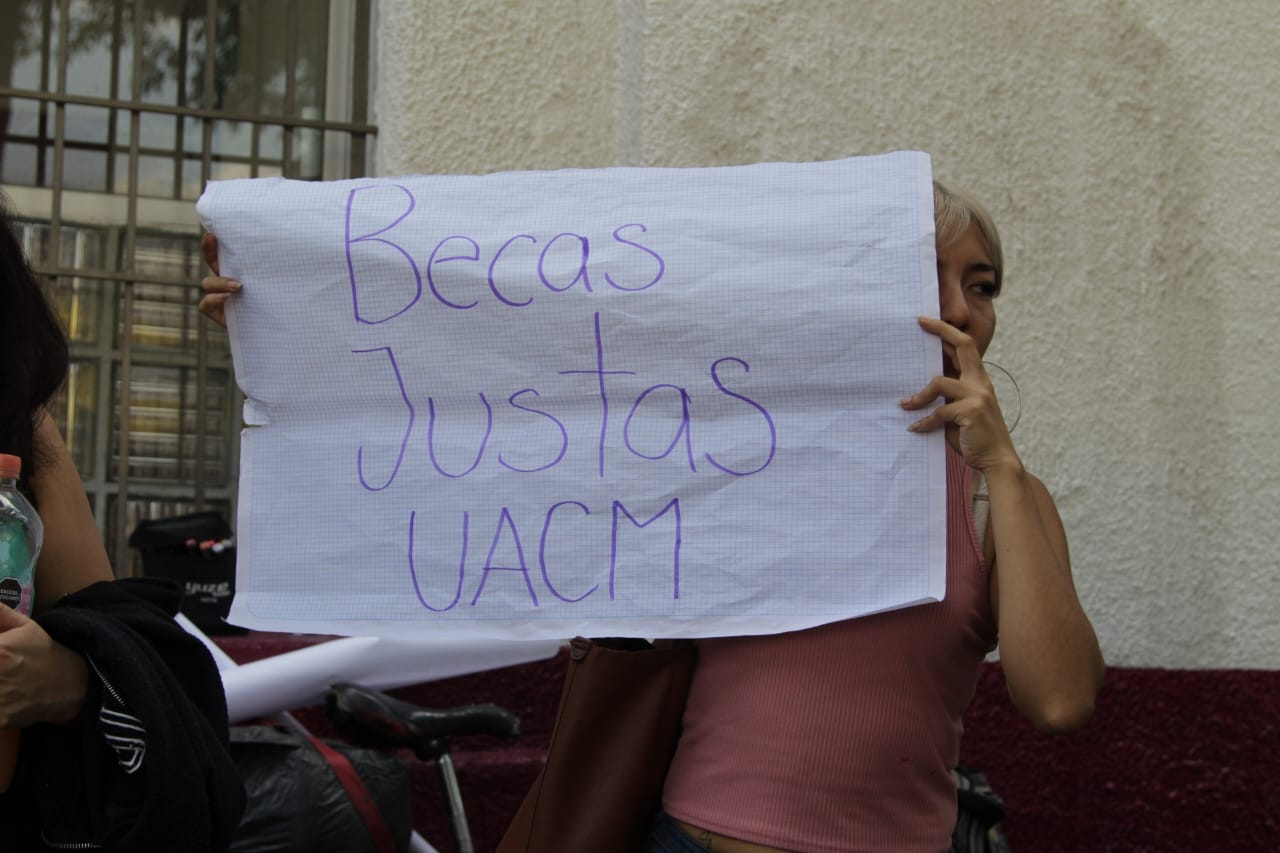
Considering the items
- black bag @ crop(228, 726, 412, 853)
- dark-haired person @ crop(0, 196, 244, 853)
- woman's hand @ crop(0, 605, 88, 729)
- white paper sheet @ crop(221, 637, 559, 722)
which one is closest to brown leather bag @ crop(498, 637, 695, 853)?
dark-haired person @ crop(0, 196, 244, 853)

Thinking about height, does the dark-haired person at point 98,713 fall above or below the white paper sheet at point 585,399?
below

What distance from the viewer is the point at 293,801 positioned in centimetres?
306

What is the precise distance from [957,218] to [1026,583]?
52cm

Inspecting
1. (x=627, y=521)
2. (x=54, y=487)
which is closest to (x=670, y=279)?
(x=627, y=521)

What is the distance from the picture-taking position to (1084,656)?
1.94 m

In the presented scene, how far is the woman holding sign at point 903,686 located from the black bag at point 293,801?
1.22 meters

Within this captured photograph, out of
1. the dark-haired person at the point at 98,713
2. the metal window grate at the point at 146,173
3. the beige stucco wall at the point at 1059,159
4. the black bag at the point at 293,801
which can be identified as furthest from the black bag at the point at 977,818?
the metal window grate at the point at 146,173

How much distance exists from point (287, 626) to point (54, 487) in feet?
1.21

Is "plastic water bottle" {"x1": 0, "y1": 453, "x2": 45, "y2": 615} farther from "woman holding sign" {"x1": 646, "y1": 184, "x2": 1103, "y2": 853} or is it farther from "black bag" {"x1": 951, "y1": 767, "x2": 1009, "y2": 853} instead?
"black bag" {"x1": 951, "y1": 767, "x2": 1009, "y2": 853}

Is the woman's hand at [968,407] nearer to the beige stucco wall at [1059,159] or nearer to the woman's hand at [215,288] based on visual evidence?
the woman's hand at [215,288]

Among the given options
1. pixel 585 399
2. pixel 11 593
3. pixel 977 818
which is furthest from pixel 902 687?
pixel 977 818

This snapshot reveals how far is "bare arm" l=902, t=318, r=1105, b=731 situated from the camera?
6.25 ft

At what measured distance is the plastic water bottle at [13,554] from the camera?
177 cm

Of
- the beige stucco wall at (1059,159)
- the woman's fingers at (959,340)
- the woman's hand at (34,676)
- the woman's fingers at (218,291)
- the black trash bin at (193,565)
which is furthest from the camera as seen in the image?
the beige stucco wall at (1059,159)
